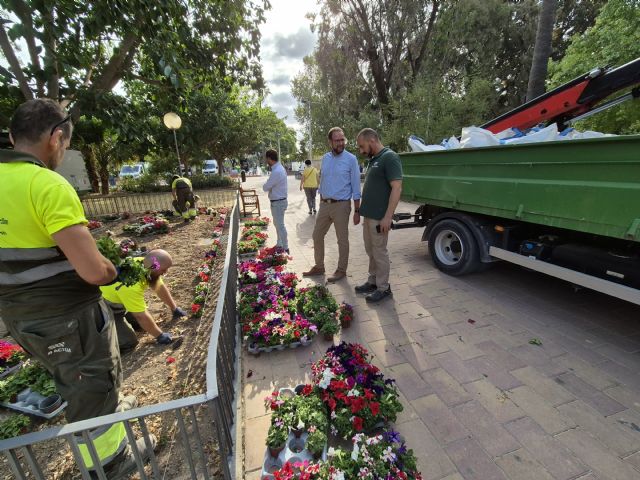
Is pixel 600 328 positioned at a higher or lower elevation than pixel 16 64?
lower

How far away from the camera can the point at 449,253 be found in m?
4.88

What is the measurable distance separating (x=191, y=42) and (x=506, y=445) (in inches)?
261

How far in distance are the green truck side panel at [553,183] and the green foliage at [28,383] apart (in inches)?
203

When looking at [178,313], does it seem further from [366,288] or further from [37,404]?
[366,288]

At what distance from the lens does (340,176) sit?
4.25 meters

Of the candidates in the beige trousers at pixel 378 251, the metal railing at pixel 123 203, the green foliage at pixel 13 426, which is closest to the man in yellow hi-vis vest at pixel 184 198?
the metal railing at pixel 123 203

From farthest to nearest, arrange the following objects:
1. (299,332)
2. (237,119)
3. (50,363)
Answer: (237,119)
(299,332)
(50,363)

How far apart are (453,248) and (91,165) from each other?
60.7ft

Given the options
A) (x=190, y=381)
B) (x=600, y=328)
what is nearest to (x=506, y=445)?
(x=600, y=328)

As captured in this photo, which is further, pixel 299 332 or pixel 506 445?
pixel 299 332

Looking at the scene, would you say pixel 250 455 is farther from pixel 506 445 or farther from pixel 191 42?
pixel 191 42

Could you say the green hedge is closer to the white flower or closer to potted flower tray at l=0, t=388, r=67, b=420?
potted flower tray at l=0, t=388, r=67, b=420

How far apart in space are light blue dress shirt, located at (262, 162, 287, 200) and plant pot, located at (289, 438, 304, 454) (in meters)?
4.18

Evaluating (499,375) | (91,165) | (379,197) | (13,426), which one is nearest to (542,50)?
(379,197)
